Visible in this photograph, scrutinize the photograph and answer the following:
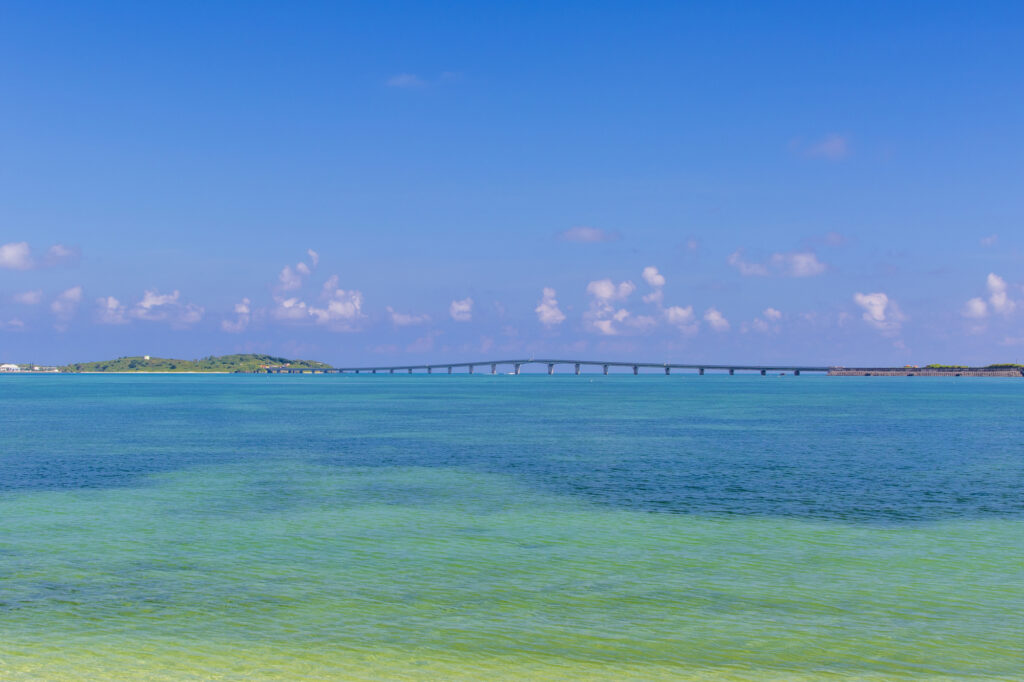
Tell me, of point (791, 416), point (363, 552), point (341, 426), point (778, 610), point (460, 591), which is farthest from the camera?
point (791, 416)

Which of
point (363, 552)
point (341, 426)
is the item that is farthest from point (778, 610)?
point (341, 426)

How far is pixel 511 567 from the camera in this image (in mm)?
27594

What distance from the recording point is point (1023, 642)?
66.7 ft

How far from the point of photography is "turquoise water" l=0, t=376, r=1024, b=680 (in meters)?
19.3

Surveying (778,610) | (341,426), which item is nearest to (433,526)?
(778,610)

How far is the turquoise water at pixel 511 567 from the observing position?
63.4 ft

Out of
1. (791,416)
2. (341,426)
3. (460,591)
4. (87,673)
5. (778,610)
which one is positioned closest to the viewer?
(87,673)

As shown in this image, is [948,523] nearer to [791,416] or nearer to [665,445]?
[665,445]

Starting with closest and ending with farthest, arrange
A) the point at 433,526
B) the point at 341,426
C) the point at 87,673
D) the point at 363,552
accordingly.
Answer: the point at 87,673, the point at 363,552, the point at 433,526, the point at 341,426

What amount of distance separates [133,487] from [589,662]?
34.1 meters

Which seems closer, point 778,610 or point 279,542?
point 778,610

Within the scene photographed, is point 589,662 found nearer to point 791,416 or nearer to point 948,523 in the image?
point 948,523

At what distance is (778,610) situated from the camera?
22.7 m

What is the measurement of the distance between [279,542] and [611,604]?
1375 cm
